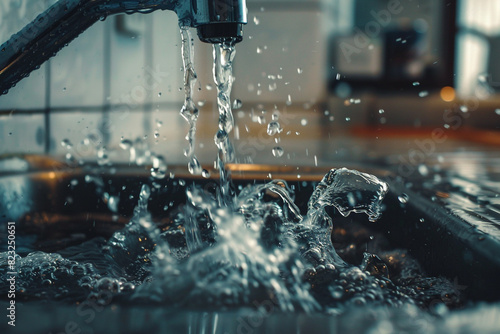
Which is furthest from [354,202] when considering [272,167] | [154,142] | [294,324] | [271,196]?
[154,142]

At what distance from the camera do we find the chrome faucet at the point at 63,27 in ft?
1.43

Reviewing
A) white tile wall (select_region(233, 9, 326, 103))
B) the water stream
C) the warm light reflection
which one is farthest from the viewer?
the warm light reflection

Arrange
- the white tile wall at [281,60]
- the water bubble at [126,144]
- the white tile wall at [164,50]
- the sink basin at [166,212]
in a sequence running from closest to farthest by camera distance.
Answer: the sink basin at [166,212], the water bubble at [126,144], the white tile wall at [164,50], the white tile wall at [281,60]

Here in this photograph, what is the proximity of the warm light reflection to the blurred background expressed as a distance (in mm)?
11

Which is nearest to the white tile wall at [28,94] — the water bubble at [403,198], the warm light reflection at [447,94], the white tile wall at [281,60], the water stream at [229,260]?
the water stream at [229,260]

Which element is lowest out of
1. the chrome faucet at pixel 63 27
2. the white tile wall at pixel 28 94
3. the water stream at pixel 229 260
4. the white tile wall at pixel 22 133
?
the water stream at pixel 229 260

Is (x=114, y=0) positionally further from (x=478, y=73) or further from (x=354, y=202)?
(x=478, y=73)

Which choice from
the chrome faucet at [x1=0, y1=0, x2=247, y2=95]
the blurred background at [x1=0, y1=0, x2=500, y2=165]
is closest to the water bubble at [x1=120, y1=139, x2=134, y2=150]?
the blurred background at [x1=0, y1=0, x2=500, y2=165]

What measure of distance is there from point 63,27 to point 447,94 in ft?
15.6

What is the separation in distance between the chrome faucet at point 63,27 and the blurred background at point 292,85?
0.25 meters

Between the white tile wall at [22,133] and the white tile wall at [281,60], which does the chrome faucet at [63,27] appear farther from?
the white tile wall at [281,60]

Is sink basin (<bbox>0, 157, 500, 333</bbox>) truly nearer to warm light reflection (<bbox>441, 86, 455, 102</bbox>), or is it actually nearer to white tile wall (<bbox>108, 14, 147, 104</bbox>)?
white tile wall (<bbox>108, 14, 147, 104</bbox>)

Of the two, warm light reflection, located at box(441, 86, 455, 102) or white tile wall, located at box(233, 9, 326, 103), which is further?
warm light reflection, located at box(441, 86, 455, 102)

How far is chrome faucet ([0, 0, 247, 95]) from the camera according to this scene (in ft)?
1.43
